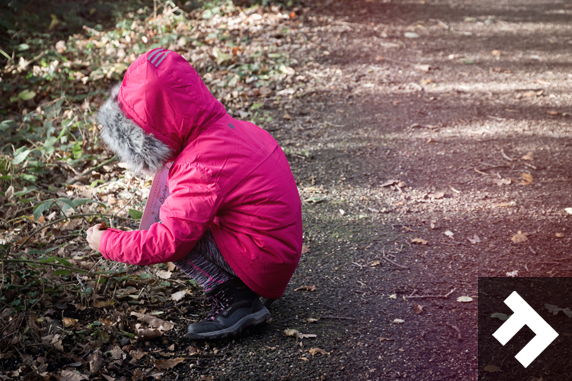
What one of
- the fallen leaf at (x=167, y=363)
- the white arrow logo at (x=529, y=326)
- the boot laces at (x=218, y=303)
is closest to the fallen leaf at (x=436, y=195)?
the white arrow logo at (x=529, y=326)

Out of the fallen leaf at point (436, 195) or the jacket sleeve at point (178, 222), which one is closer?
the jacket sleeve at point (178, 222)

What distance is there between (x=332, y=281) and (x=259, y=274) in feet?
2.36

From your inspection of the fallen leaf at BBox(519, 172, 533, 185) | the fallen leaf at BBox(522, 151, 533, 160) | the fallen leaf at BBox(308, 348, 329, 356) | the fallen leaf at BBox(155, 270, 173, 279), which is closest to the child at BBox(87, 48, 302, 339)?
the fallen leaf at BBox(308, 348, 329, 356)

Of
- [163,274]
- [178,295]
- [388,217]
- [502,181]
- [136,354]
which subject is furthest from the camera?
[502,181]

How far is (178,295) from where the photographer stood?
9.17ft

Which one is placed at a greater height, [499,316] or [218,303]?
[218,303]

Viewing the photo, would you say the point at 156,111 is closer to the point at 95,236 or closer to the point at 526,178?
the point at 95,236

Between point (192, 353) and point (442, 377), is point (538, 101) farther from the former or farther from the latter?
point (192, 353)

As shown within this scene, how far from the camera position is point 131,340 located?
242 centimetres

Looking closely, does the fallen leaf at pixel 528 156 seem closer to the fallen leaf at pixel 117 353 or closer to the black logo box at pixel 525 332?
the black logo box at pixel 525 332

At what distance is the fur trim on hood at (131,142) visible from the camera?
2193 millimetres

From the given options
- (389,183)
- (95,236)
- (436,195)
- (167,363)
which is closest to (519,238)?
(436,195)

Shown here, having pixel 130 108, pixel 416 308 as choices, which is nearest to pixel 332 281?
pixel 416 308

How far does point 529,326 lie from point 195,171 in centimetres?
186
